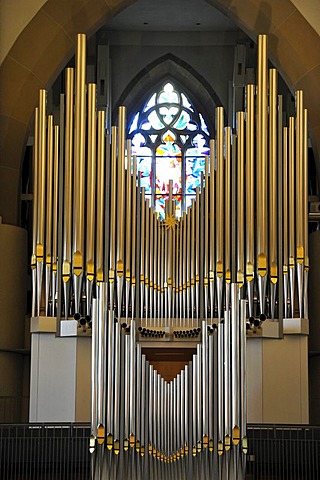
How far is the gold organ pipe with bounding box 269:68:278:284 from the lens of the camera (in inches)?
561

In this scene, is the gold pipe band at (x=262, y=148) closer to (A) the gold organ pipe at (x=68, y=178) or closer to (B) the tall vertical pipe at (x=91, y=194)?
(B) the tall vertical pipe at (x=91, y=194)

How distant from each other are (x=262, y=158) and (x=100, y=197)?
213 centimetres

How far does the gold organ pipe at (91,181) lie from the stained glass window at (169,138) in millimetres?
5843

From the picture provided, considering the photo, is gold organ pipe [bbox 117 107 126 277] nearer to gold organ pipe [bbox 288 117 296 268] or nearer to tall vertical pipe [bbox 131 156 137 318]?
tall vertical pipe [bbox 131 156 137 318]

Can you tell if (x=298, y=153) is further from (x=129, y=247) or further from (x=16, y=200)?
(x=16, y=200)

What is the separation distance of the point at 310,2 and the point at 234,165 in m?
2.76

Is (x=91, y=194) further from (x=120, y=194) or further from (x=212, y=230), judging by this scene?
(x=212, y=230)

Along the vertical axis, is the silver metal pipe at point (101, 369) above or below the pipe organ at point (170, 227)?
below

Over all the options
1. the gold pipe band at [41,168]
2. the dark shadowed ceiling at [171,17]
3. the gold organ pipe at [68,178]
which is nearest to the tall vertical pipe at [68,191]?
the gold organ pipe at [68,178]

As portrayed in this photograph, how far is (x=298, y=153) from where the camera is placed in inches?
583

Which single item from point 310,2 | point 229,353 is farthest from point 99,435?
point 310,2

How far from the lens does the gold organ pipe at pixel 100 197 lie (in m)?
14.3

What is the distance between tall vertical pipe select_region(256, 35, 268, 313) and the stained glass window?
5.81 m

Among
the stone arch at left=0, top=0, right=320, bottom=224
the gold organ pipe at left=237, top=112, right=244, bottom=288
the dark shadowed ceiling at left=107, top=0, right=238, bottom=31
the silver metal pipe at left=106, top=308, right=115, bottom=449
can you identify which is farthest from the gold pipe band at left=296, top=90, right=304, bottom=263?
the dark shadowed ceiling at left=107, top=0, right=238, bottom=31
